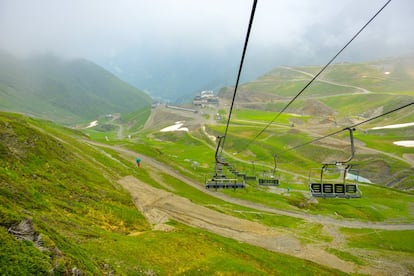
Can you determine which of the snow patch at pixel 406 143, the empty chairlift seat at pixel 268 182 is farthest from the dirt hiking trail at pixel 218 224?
the snow patch at pixel 406 143

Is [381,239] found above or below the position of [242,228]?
below

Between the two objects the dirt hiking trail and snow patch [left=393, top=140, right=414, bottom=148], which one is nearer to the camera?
the dirt hiking trail

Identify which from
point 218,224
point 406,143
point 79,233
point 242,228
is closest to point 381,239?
point 242,228

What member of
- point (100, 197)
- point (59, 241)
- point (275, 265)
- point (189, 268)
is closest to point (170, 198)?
point (100, 197)

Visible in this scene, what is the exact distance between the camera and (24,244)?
604 inches

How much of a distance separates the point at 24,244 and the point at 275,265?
32111 millimetres

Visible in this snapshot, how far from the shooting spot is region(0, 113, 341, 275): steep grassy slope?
641 inches

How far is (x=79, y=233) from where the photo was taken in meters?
28.3

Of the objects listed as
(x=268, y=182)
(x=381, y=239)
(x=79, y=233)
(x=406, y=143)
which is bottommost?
(x=381, y=239)

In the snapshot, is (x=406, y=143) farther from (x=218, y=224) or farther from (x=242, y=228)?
(x=218, y=224)

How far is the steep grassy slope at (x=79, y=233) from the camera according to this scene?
1628 cm

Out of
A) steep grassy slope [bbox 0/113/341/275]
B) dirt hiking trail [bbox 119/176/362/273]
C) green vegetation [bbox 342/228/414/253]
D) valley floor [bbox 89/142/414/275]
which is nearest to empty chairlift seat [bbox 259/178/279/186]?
valley floor [bbox 89/142/414/275]

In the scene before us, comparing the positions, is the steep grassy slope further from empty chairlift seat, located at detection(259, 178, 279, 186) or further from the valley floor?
empty chairlift seat, located at detection(259, 178, 279, 186)

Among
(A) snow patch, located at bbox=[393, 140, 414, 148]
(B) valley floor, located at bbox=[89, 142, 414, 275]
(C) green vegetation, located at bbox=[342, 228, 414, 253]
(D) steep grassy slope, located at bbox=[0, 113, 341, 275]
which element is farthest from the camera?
(A) snow patch, located at bbox=[393, 140, 414, 148]
